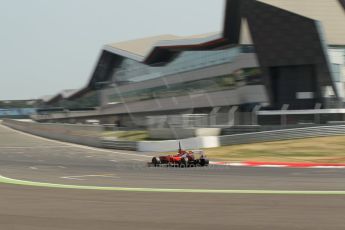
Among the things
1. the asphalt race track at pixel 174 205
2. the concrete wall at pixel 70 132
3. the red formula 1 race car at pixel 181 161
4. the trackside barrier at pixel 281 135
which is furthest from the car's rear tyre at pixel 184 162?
the concrete wall at pixel 70 132

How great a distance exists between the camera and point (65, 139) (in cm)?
4981

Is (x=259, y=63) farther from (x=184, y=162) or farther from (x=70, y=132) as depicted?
(x=184, y=162)

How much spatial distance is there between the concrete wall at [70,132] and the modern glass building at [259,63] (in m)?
16.5

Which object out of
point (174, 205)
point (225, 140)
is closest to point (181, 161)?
point (174, 205)

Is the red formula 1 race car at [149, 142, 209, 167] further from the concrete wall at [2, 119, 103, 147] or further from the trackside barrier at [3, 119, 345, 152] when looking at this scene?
the concrete wall at [2, 119, 103, 147]

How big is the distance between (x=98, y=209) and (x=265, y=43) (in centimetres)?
4085

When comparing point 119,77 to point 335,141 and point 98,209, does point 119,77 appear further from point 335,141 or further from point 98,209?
point 98,209

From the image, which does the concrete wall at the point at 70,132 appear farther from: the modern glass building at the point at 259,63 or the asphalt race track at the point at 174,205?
Result: the asphalt race track at the point at 174,205

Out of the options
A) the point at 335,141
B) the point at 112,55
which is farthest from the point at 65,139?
the point at 112,55

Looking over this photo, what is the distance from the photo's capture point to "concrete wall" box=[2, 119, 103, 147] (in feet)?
144

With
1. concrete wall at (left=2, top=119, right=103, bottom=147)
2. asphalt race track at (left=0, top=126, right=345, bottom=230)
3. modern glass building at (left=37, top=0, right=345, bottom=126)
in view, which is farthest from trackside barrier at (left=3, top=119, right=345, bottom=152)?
asphalt race track at (left=0, top=126, right=345, bottom=230)

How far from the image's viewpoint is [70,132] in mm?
49000

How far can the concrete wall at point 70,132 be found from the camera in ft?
144

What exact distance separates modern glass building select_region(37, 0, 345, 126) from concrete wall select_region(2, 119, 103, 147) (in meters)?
16.5
